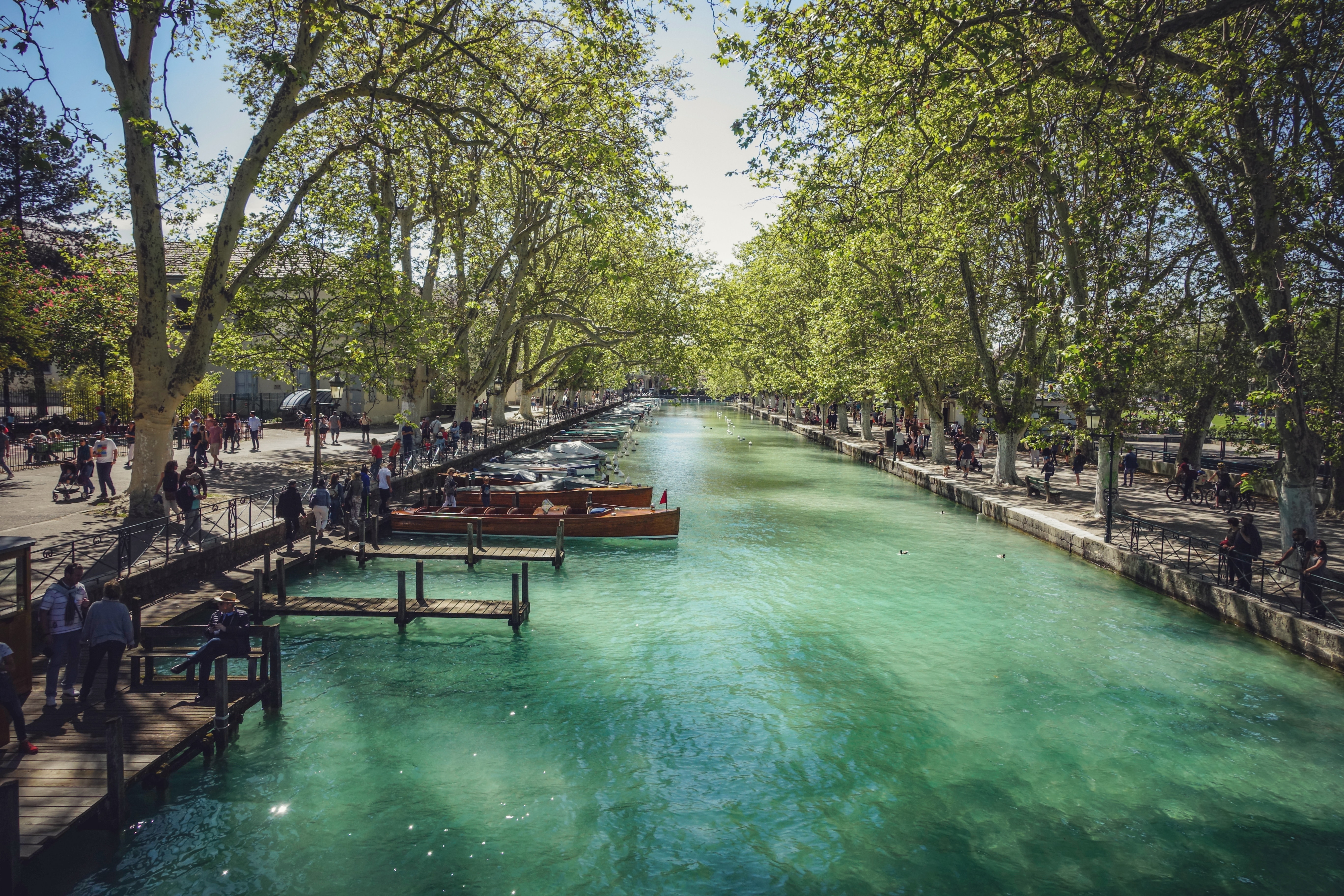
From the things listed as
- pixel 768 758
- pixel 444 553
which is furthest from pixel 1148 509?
pixel 444 553

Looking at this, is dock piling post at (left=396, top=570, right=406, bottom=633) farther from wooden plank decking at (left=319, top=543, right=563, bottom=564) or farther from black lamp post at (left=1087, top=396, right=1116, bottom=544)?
black lamp post at (left=1087, top=396, right=1116, bottom=544)

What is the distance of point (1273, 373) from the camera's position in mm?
13328

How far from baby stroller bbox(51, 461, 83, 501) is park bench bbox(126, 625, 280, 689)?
11.3 m

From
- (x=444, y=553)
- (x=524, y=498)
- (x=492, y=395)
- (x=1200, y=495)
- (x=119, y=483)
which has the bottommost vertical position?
(x=444, y=553)

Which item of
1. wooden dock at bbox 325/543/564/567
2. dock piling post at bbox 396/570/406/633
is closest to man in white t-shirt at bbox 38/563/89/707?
dock piling post at bbox 396/570/406/633

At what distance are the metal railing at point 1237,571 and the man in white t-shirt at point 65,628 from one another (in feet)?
57.9

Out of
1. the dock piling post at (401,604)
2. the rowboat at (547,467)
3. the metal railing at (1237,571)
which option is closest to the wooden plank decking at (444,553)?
the dock piling post at (401,604)

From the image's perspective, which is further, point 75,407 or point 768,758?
point 75,407

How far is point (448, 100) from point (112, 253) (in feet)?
37.8

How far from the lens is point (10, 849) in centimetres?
598

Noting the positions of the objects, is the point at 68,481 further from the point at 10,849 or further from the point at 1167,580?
the point at 1167,580

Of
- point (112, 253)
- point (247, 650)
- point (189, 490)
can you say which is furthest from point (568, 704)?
point (112, 253)

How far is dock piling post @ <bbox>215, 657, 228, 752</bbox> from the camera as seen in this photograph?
8.67 meters

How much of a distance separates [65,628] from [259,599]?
4.30 meters
